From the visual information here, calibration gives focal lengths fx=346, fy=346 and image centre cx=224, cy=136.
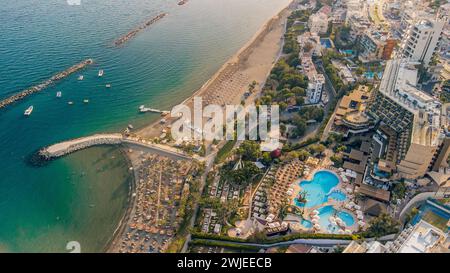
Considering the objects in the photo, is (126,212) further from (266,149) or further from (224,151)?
(266,149)

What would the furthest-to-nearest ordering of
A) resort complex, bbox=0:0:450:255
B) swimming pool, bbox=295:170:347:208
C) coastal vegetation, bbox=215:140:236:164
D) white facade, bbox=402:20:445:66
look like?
white facade, bbox=402:20:445:66 → coastal vegetation, bbox=215:140:236:164 → swimming pool, bbox=295:170:347:208 → resort complex, bbox=0:0:450:255

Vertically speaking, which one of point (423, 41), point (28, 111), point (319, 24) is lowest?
point (28, 111)

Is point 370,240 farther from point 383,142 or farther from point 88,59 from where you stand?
point 88,59

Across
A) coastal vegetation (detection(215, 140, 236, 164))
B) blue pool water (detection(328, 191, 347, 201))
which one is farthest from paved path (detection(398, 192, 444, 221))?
coastal vegetation (detection(215, 140, 236, 164))

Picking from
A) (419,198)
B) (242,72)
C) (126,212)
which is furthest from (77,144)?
(419,198)

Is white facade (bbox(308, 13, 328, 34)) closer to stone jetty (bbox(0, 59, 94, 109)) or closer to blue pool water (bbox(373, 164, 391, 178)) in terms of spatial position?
blue pool water (bbox(373, 164, 391, 178))

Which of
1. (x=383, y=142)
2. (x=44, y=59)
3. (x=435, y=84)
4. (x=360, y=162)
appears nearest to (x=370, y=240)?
(x=360, y=162)

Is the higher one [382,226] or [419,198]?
[419,198]

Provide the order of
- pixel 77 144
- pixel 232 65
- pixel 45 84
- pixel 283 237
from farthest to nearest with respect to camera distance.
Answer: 1. pixel 232 65
2. pixel 45 84
3. pixel 77 144
4. pixel 283 237
